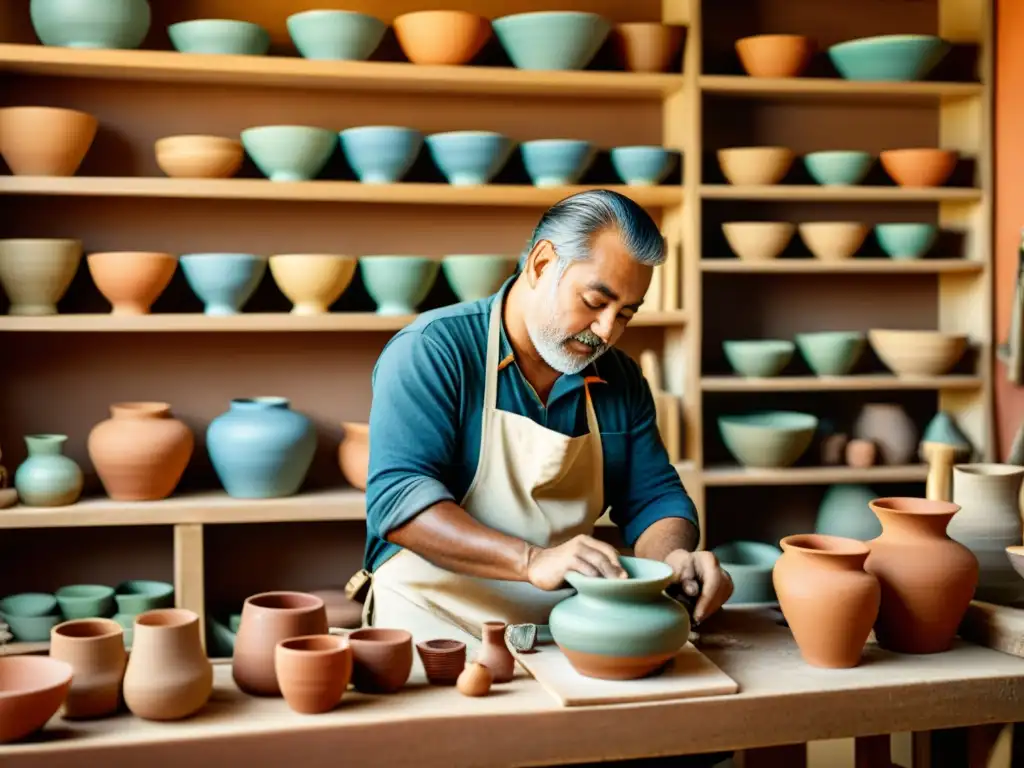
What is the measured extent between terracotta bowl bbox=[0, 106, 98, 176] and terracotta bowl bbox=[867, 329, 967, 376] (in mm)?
2706

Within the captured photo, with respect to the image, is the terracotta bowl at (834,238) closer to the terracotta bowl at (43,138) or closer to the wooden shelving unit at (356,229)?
the wooden shelving unit at (356,229)

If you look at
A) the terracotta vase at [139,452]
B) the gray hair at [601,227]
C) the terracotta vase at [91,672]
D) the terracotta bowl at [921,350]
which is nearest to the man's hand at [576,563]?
the gray hair at [601,227]

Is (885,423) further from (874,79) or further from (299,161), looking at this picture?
(299,161)

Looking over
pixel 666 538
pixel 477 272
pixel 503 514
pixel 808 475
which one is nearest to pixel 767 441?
pixel 808 475

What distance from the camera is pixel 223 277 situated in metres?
3.50

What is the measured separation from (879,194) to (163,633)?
308 centimetres

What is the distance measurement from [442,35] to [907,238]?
1726 millimetres

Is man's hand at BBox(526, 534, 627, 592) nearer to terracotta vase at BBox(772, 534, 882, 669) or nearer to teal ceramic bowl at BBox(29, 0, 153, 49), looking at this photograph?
terracotta vase at BBox(772, 534, 882, 669)

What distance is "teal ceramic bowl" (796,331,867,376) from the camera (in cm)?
388

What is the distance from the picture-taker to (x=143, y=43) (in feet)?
A: 12.2

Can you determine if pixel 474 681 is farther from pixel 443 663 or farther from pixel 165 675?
pixel 165 675

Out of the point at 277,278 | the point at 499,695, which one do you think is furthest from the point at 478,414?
the point at 277,278

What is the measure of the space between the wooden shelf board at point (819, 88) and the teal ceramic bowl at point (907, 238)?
1.50 feet

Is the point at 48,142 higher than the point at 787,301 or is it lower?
higher
